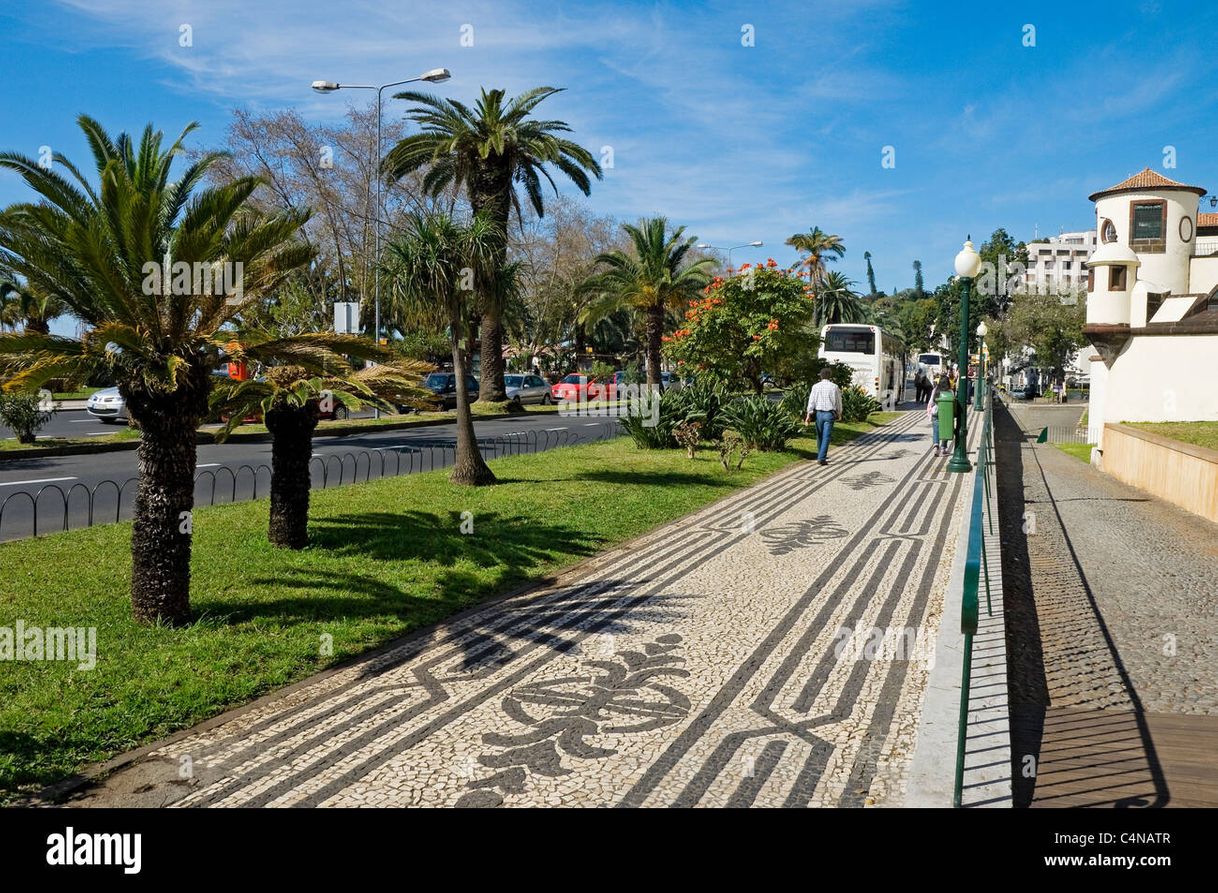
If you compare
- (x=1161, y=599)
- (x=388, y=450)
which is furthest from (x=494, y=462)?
(x=1161, y=599)

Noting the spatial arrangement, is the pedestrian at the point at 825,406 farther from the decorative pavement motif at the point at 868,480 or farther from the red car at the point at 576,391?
the red car at the point at 576,391

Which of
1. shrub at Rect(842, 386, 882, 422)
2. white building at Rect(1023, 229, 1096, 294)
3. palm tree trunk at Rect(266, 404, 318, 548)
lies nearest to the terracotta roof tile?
shrub at Rect(842, 386, 882, 422)

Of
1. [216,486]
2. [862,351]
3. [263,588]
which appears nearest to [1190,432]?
[862,351]

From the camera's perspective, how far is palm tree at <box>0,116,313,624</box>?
21.1 feet

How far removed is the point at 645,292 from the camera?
2931cm

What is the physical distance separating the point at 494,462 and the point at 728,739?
483 inches

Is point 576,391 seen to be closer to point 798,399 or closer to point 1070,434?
point 798,399

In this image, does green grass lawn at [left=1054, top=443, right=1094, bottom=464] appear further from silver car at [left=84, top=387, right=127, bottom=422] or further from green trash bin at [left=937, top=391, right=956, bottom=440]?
silver car at [left=84, top=387, right=127, bottom=422]

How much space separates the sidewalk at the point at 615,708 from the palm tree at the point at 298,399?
2485 millimetres

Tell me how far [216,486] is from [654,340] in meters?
17.3

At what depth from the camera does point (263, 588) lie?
7.66 m

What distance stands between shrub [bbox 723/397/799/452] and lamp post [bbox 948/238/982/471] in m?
3.67

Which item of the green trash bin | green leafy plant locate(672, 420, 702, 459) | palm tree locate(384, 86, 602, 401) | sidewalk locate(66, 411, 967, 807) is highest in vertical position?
palm tree locate(384, 86, 602, 401)

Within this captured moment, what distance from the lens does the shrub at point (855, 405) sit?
2800 cm
